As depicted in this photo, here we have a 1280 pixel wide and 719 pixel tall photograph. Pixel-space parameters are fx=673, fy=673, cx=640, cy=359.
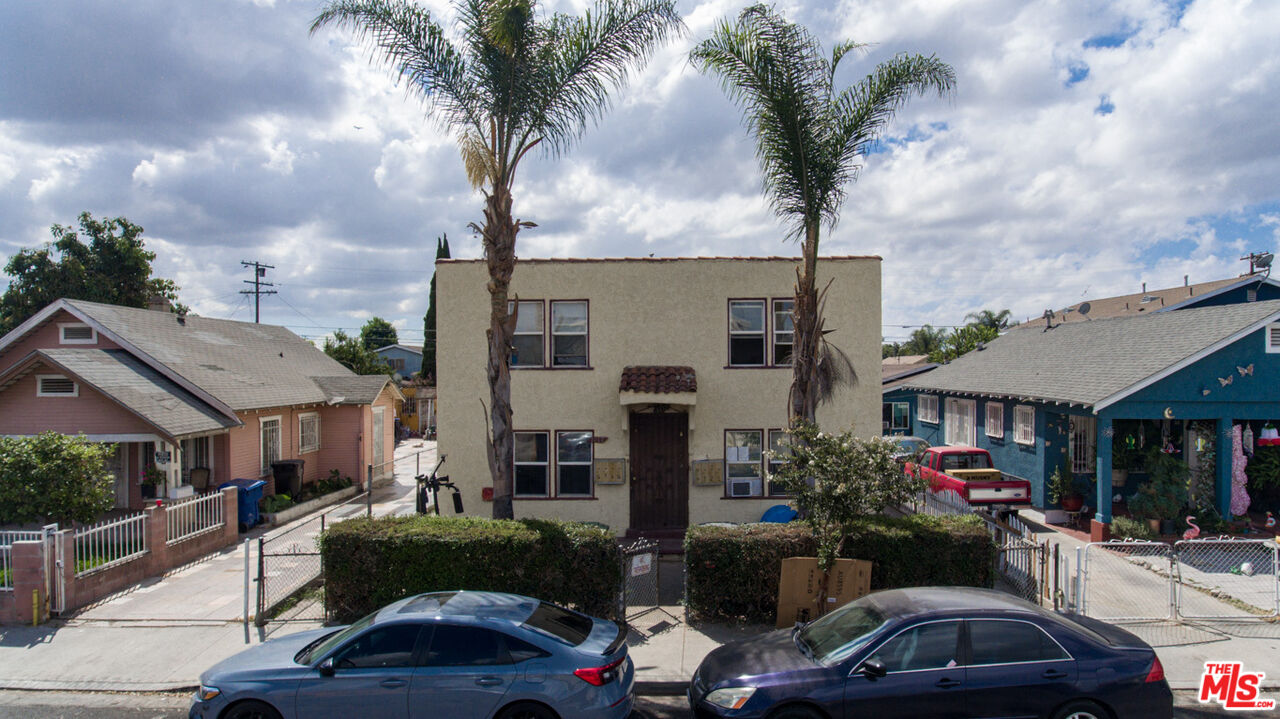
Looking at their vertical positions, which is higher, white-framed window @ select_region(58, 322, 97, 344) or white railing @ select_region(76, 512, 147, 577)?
white-framed window @ select_region(58, 322, 97, 344)

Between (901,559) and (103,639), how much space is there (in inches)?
415

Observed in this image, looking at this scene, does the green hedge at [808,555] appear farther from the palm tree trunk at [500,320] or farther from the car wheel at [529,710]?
the car wheel at [529,710]

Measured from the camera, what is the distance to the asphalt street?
268 inches

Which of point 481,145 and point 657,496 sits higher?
point 481,145

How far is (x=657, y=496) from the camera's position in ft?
44.8

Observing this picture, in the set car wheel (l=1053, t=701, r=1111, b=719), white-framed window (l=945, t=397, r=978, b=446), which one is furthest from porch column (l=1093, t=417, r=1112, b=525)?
car wheel (l=1053, t=701, r=1111, b=719)

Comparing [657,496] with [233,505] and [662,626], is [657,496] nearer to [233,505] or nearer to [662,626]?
[662,626]

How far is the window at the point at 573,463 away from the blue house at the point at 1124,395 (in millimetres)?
10209

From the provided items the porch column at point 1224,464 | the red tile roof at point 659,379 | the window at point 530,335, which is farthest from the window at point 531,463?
the porch column at point 1224,464

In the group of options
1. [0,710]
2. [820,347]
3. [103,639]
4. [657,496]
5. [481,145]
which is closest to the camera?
[0,710]

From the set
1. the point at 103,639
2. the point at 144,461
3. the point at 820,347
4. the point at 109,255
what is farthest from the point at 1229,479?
the point at 109,255

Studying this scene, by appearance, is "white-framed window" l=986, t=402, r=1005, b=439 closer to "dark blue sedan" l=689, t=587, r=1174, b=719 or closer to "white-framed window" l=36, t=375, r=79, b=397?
"dark blue sedan" l=689, t=587, r=1174, b=719

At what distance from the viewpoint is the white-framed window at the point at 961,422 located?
21562 mm

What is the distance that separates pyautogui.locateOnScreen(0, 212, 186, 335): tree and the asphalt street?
27560mm
